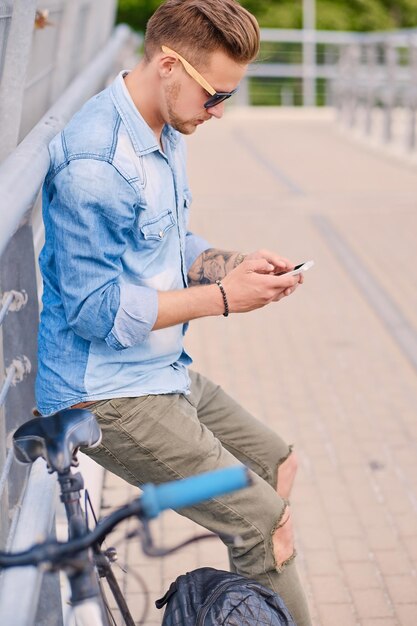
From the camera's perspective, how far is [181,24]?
2.41 meters

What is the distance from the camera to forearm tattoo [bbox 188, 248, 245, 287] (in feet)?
9.50

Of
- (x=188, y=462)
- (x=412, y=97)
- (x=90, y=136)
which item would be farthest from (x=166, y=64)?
(x=412, y=97)

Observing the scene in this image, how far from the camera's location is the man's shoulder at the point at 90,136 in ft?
7.76

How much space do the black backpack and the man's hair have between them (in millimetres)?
1212

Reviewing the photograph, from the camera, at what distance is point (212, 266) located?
2934 mm

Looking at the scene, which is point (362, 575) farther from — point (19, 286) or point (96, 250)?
point (96, 250)

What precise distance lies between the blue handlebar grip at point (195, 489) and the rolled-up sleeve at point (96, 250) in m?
0.90

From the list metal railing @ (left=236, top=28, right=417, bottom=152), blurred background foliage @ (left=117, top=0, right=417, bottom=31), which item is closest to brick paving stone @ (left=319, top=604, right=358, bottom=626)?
metal railing @ (left=236, top=28, right=417, bottom=152)

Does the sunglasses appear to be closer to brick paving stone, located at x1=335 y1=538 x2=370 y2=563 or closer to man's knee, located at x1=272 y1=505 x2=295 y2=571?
man's knee, located at x1=272 y1=505 x2=295 y2=571

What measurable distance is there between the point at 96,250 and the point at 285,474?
1.07 metres

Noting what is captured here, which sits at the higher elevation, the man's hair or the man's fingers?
the man's hair

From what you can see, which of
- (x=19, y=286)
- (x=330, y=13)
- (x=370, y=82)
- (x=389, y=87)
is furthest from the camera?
(x=330, y=13)

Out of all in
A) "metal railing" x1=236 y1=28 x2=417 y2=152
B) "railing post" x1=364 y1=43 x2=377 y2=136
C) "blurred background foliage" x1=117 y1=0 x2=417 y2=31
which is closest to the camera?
"metal railing" x1=236 y1=28 x2=417 y2=152

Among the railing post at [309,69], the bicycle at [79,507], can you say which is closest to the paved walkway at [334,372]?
the bicycle at [79,507]
